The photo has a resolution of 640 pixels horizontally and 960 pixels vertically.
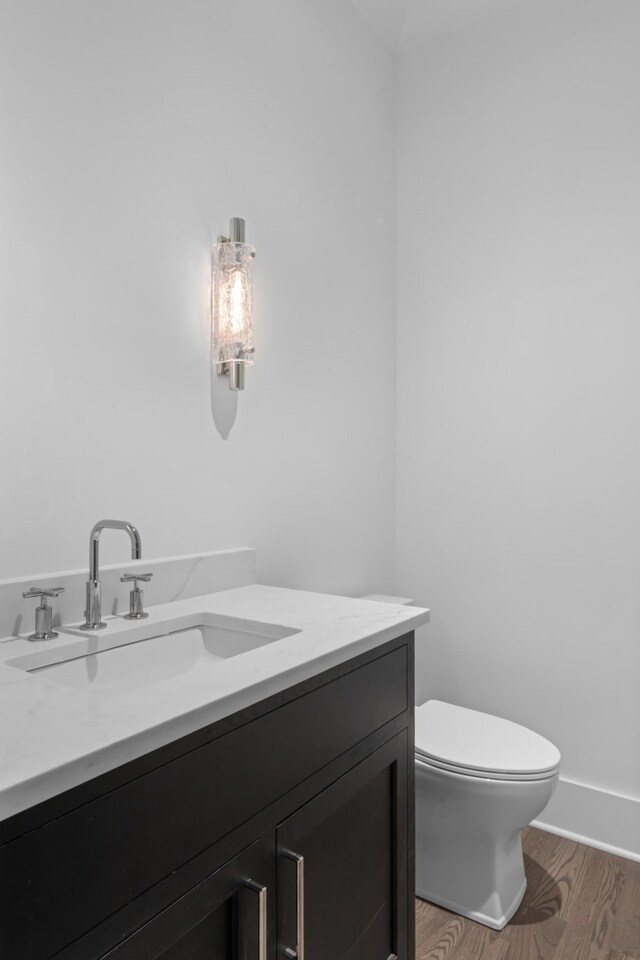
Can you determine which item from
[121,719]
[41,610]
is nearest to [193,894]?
[121,719]

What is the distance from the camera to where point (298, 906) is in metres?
0.95

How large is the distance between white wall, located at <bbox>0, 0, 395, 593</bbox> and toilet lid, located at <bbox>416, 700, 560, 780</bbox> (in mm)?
525

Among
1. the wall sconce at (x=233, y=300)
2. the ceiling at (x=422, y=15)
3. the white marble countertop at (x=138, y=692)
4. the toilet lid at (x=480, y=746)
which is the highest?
the ceiling at (x=422, y=15)

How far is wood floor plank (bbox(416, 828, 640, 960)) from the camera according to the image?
1.56m

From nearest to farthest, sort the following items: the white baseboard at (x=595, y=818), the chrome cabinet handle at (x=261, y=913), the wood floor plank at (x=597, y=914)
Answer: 1. the chrome cabinet handle at (x=261, y=913)
2. the wood floor plank at (x=597, y=914)
3. the white baseboard at (x=595, y=818)

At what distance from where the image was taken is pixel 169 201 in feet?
4.87

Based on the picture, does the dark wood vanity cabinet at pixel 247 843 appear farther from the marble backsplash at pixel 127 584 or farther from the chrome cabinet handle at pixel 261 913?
the marble backsplash at pixel 127 584

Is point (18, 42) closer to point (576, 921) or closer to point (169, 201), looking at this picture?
point (169, 201)

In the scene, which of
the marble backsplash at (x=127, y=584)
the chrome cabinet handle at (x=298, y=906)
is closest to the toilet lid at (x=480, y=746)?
the marble backsplash at (x=127, y=584)

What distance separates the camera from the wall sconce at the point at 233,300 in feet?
5.15

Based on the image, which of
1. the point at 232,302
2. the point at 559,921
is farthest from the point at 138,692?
the point at 559,921

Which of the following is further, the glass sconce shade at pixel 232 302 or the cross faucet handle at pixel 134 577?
the glass sconce shade at pixel 232 302

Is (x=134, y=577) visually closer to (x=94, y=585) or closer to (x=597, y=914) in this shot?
(x=94, y=585)

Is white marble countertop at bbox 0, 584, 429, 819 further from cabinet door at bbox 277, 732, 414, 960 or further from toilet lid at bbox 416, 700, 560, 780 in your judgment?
toilet lid at bbox 416, 700, 560, 780
